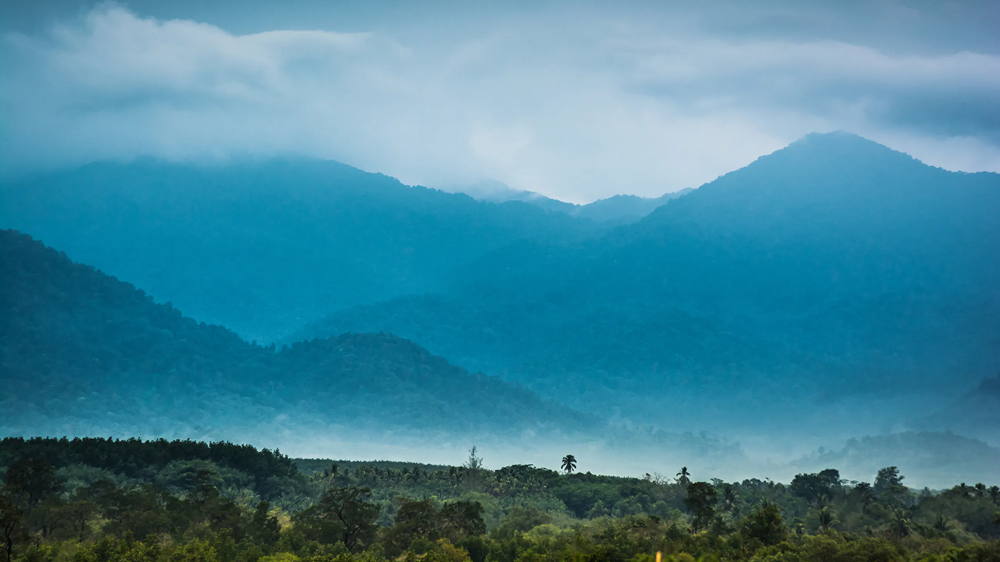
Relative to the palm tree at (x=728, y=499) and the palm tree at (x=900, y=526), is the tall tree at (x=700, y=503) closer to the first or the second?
the palm tree at (x=900, y=526)

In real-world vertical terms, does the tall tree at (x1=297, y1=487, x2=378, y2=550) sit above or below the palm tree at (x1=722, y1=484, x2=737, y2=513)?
below

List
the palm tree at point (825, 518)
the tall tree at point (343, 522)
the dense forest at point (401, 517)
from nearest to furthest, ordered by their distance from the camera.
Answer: the dense forest at point (401, 517), the tall tree at point (343, 522), the palm tree at point (825, 518)

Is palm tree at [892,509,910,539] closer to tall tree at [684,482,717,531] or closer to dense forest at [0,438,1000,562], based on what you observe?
dense forest at [0,438,1000,562]

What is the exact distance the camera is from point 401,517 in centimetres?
8988

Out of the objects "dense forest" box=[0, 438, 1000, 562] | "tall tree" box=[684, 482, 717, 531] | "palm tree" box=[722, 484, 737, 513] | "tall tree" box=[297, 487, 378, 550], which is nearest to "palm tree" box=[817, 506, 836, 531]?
"dense forest" box=[0, 438, 1000, 562]

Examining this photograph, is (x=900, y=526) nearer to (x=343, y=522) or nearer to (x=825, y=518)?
(x=825, y=518)

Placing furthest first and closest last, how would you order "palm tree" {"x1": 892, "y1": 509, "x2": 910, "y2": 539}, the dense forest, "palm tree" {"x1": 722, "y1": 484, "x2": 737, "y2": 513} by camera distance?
"palm tree" {"x1": 722, "y1": 484, "x2": 737, "y2": 513} < "palm tree" {"x1": 892, "y1": 509, "x2": 910, "y2": 539} < the dense forest

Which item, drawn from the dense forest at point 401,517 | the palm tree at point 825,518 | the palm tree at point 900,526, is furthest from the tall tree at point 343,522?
the palm tree at point 825,518

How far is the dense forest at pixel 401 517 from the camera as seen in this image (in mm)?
73125

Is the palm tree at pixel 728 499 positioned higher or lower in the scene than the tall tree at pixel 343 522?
higher

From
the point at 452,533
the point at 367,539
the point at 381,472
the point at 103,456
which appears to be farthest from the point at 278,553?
the point at 381,472

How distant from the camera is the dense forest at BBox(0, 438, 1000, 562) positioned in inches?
2879

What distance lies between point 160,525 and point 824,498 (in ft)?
408

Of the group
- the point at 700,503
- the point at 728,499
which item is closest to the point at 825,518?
the point at 700,503
